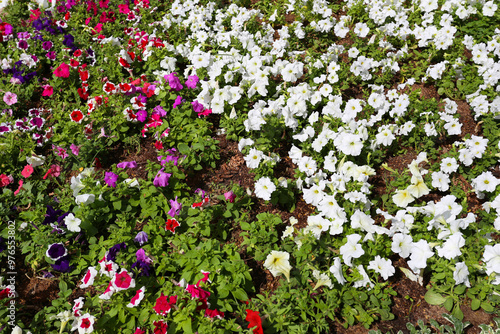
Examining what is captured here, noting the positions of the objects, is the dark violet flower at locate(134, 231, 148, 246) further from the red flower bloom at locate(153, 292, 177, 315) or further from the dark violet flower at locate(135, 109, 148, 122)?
the dark violet flower at locate(135, 109, 148, 122)

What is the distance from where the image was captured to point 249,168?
388 cm

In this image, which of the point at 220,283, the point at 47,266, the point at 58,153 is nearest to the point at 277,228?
the point at 220,283

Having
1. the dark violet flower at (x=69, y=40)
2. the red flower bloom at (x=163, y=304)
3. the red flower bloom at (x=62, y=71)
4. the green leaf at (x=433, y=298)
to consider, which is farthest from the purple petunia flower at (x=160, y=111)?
the green leaf at (x=433, y=298)

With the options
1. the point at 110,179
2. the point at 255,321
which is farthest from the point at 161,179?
the point at 255,321

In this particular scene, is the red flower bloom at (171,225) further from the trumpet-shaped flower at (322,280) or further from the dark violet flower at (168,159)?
the trumpet-shaped flower at (322,280)

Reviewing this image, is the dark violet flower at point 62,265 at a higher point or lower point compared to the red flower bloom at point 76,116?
lower

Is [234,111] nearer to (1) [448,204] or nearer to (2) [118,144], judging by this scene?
(2) [118,144]

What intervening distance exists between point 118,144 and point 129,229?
4.64 feet

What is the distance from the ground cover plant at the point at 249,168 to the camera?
2.75 m

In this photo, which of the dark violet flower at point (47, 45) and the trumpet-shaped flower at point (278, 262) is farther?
the dark violet flower at point (47, 45)

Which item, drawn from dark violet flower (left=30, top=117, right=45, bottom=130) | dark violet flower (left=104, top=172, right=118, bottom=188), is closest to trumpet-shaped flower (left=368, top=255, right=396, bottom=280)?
dark violet flower (left=104, top=172, right=118, bottom=188)

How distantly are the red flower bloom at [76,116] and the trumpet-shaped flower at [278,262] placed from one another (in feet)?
8.59

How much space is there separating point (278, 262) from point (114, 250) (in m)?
1.31

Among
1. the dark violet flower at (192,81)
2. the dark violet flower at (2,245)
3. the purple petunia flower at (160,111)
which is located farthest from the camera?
the dark violet flower at (192,81)
